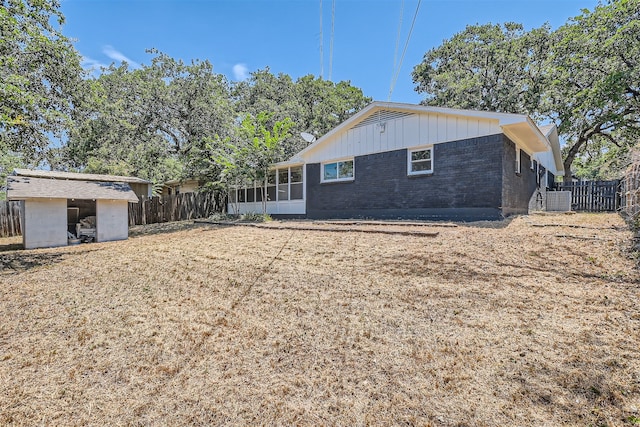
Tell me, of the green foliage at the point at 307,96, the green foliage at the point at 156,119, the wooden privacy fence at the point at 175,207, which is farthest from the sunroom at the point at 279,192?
the green foliage at the point at 307,96

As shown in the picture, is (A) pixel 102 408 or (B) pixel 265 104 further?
(B) pixel 265 104

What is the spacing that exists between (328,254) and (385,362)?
Result: 3389 mm

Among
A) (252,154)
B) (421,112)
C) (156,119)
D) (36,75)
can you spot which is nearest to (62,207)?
(36,75)

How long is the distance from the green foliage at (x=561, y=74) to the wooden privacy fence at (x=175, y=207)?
17923mm

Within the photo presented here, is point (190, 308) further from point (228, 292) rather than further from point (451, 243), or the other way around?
point (451, 243)

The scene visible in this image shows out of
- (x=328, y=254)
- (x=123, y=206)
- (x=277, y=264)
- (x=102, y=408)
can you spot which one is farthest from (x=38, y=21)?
(x=102, y=408)

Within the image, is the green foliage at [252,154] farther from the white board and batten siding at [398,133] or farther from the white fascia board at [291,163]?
the white board and batten siding at [398,133]

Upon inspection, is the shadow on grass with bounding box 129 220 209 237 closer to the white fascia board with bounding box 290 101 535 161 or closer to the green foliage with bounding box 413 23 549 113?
the white fascia board with bounding box 290 101 535 161

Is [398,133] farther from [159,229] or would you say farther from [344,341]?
[159,229]

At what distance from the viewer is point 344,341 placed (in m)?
2.97

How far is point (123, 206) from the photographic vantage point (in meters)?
11.1

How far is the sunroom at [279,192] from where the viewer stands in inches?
593

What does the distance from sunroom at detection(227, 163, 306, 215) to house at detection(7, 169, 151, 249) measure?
6.10 metres

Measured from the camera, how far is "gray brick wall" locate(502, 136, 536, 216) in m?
9.27
